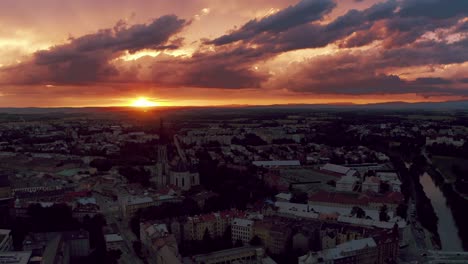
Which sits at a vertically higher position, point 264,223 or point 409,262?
point 264,223

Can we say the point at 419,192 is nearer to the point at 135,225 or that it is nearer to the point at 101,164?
the point at 135,225

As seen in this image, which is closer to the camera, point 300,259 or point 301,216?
point 300,259

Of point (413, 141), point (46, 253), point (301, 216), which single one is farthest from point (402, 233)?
point (413, 141)

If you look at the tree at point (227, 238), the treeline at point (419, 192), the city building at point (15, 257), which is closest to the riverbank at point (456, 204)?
the treeline at point (419, 192)

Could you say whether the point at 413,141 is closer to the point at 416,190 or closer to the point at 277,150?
the point at 277,150

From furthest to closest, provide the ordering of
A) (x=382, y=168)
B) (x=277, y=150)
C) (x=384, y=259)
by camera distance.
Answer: (x=277, y=150)
(x=382, y=168)
(x=384, y=259)

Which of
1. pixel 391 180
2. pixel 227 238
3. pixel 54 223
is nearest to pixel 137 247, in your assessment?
pixel 227 238

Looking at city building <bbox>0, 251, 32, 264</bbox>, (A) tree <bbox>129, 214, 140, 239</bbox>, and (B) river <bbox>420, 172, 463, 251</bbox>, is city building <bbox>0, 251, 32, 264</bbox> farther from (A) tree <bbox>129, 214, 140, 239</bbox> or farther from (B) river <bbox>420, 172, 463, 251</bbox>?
(B) river <bbox>420, 172, 463, 251</bbox>

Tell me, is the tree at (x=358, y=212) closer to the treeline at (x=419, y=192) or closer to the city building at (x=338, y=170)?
the treeline at (x=419, y=192)
